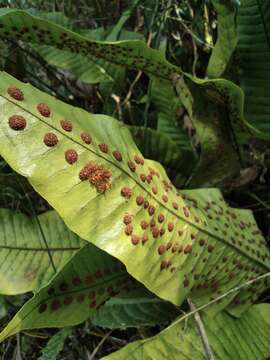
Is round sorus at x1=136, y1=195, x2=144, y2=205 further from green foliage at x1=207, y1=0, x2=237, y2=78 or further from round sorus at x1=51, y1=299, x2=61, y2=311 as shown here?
green foliage at x1=207, y1=0, x2=237, y2=78

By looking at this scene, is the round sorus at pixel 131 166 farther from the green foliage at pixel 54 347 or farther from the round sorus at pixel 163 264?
the green foliage at pixel 54 347

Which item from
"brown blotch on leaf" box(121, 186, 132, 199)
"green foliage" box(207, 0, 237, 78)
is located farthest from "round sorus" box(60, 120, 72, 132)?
"green foliage" box(207, 0, 237, 78)

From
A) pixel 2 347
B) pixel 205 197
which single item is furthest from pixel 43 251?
pixel 205 197

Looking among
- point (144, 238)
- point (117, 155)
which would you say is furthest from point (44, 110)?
point (144, 238)

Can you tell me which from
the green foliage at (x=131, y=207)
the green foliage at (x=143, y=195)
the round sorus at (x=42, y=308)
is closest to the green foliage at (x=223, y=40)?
the green foliage at (x=143, y=195)

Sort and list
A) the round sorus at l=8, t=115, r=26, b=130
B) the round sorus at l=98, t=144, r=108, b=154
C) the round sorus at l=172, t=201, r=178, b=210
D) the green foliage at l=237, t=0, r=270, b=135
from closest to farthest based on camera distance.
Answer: the round sorus at l=8, t=115, r=26, b=130
the round sorus at l=98, t=144, r=108, b=154
the round sorus at l=172, t=201, r=178, b=210
the green foliage at l=237, t=0, r=270, b=135

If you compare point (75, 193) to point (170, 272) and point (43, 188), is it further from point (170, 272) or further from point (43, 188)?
point (170, 272)

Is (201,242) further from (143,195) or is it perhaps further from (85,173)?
(85,173)
